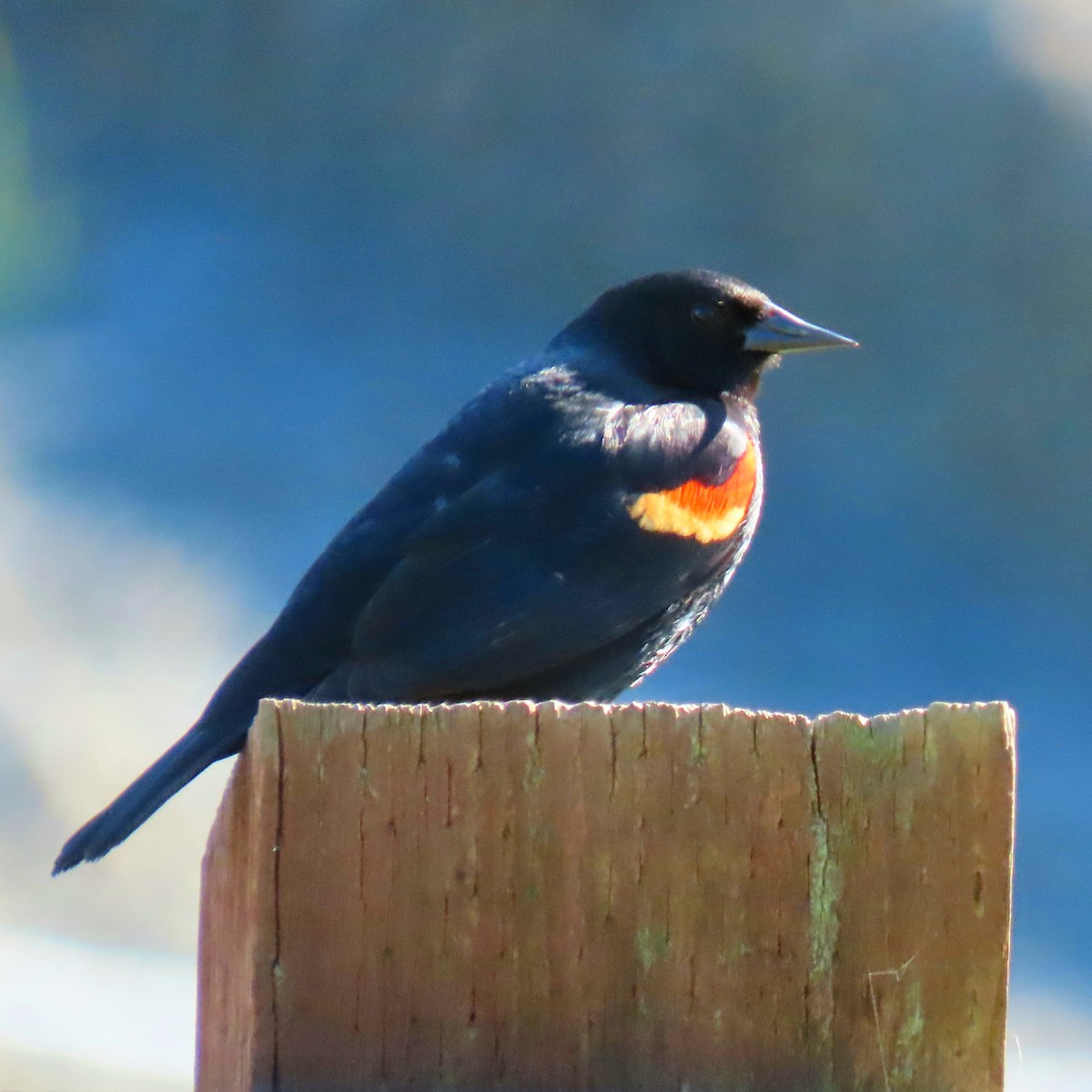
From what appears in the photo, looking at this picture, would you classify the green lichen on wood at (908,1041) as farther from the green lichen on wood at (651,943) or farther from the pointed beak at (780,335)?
the pointed beak at (780,335)

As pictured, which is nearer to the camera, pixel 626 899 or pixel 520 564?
pixel 626 899

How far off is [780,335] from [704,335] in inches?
5.4

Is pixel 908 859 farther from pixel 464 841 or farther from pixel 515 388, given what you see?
pixel 515 388

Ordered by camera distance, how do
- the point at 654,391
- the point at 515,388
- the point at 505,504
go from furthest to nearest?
1. the point at 654,391
2. the point at 515,388
3. the point at 505,504

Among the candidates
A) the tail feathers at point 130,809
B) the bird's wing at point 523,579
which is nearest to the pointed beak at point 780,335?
the bird's wing at point 523,579

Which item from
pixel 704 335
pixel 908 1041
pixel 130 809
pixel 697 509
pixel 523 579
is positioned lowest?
pixel 908 1041

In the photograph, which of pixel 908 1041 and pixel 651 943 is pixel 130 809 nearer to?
pixel 651 943

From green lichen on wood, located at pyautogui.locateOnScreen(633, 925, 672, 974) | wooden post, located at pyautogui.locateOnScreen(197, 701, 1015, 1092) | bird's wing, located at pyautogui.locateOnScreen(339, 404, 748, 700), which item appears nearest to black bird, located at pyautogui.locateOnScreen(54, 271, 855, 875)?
bird's wing, located at pyautogui.locateOnScreen(339, 404, 748, 700)

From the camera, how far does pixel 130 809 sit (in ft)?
6.26

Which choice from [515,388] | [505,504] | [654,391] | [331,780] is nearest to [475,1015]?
[331,780]

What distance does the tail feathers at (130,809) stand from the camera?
74.4 inches

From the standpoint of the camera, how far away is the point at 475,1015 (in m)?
1.21

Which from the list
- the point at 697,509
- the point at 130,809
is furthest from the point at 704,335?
the point at 130,809

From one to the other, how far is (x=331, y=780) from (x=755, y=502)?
4.73 ft
